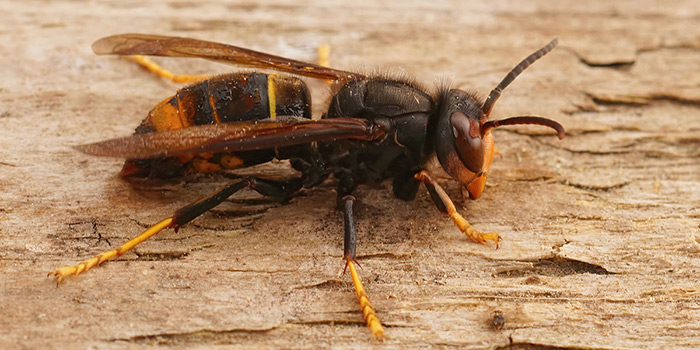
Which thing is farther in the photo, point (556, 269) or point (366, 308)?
point (556, 269)

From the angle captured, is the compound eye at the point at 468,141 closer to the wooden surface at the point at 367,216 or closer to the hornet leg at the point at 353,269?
the wooden surface at the point at 367,216

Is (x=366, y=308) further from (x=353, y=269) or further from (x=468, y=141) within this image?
(x=468, y=141)

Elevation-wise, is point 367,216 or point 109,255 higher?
point 367,216

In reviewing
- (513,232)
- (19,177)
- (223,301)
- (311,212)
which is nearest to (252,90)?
(311,212)

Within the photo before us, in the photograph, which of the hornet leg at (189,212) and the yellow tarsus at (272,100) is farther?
the yellow tarsus at (272,100)

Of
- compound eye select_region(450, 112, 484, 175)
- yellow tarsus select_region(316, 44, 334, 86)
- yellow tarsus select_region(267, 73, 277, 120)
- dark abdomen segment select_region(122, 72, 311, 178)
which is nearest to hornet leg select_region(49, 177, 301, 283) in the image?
dark abdomen segment select_region(122, 72, 311, 178)

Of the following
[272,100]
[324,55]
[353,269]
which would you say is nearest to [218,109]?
[272,100]

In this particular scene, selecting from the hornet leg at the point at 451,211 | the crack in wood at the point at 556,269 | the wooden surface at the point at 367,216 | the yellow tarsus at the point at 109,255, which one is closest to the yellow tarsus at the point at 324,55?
the wooden surface at the point at 367,216
